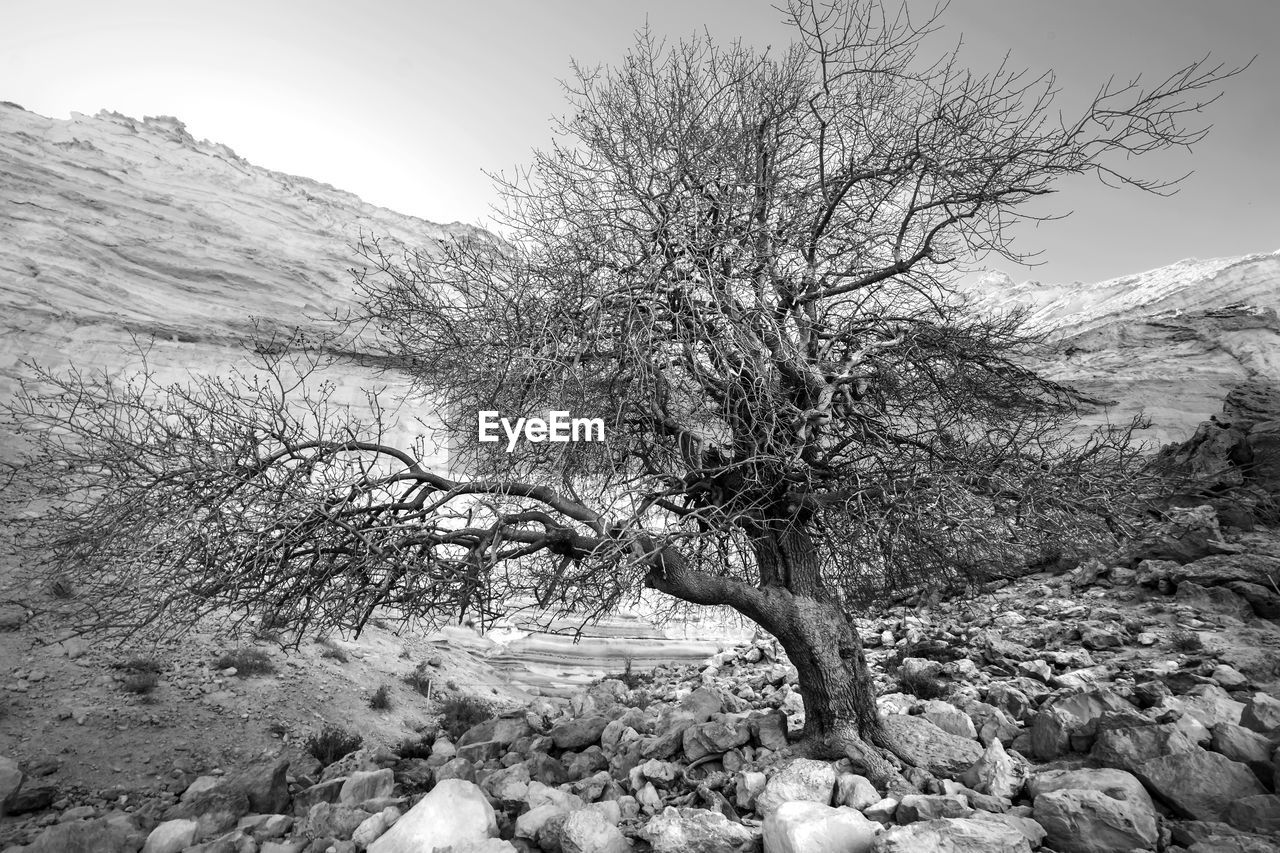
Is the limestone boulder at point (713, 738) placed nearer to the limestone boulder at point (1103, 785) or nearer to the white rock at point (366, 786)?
the limestone boulder at point (1103, 785)

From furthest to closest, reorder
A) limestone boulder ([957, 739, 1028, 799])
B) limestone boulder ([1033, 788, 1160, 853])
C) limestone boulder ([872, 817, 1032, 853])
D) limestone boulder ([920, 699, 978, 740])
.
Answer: limestone boulder ([920, 699, 978, 740]) < limestone boulder ([957, 739, 1028, 799]) < limestone boulder ([1033, 788, 1160, 853]) < limestone boulder ([872, 817, 1032, 853])

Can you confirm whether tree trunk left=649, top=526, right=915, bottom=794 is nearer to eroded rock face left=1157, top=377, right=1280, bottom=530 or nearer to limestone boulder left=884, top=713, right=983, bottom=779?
limestone boulder left=884, top=713, right=983, bottom=779

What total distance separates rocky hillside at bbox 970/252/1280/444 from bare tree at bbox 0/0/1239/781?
9.98 meters

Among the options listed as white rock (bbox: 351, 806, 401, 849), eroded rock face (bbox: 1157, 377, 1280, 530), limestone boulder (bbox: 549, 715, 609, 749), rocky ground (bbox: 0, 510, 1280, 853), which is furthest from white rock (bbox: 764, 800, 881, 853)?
eroded rock face (bbox: 1157, 377, 1280, 530)

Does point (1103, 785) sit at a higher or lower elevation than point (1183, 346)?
lower

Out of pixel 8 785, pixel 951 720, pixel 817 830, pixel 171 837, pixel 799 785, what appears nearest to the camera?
pixel 817 830

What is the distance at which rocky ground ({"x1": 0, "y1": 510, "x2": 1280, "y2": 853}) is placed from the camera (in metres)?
2.78

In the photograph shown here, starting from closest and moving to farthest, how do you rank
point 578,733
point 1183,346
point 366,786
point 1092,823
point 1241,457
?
1. point 1092,823
2. point 366,786
3. point 578,733
4. point 1241,457
5. point 1183,346

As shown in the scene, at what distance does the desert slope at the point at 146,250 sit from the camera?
555 inches

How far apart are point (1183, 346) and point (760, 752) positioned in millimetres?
17672

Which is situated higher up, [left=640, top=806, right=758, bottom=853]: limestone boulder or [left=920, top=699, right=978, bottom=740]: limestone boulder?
[left=920, top=699, right=978, bottom=740]: limestone boulder

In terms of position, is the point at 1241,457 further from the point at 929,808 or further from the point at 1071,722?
the point at 929,808

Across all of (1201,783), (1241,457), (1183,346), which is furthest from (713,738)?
(1183,346)

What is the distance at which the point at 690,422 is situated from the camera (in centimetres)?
484
